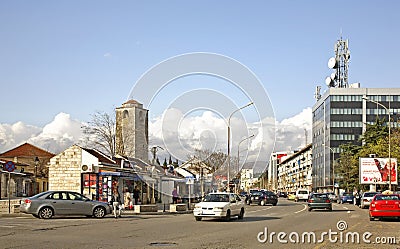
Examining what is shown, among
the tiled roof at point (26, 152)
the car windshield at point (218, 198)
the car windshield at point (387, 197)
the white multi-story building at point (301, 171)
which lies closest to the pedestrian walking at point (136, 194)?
the car windshield at point (218, 198)

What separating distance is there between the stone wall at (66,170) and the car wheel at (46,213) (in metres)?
15.8

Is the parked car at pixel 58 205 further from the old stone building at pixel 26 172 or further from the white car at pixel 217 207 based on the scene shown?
the old stone building at pixel 26 172

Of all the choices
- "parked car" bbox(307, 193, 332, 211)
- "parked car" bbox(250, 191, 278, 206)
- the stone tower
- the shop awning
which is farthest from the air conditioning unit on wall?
"parked car" bbox(250, 191, 278, 206)

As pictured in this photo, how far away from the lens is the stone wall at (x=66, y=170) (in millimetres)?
46344

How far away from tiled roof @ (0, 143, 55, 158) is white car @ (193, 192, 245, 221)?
230 ft

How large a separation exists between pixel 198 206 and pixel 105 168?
58.9ft

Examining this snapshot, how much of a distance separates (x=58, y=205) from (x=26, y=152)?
7023 centimetres

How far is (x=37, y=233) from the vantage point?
2070 centimetres

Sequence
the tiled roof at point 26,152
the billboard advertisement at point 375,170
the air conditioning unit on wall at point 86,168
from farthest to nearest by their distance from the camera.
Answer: the tiled roof at point 26,152, the billboard advertisement at point 375,170, the air conditioning unit on wall at point 86,168

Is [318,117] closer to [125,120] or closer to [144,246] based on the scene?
[125,120]

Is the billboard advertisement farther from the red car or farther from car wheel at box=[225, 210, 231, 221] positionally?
car wheel at box=[225, 210, 231, 221]

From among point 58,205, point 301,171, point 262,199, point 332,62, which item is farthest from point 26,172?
point 301,171

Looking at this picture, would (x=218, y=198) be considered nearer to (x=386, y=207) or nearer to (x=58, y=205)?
(x=58, y=205)

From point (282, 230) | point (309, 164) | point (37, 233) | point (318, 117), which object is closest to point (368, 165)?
point (282, 230)
